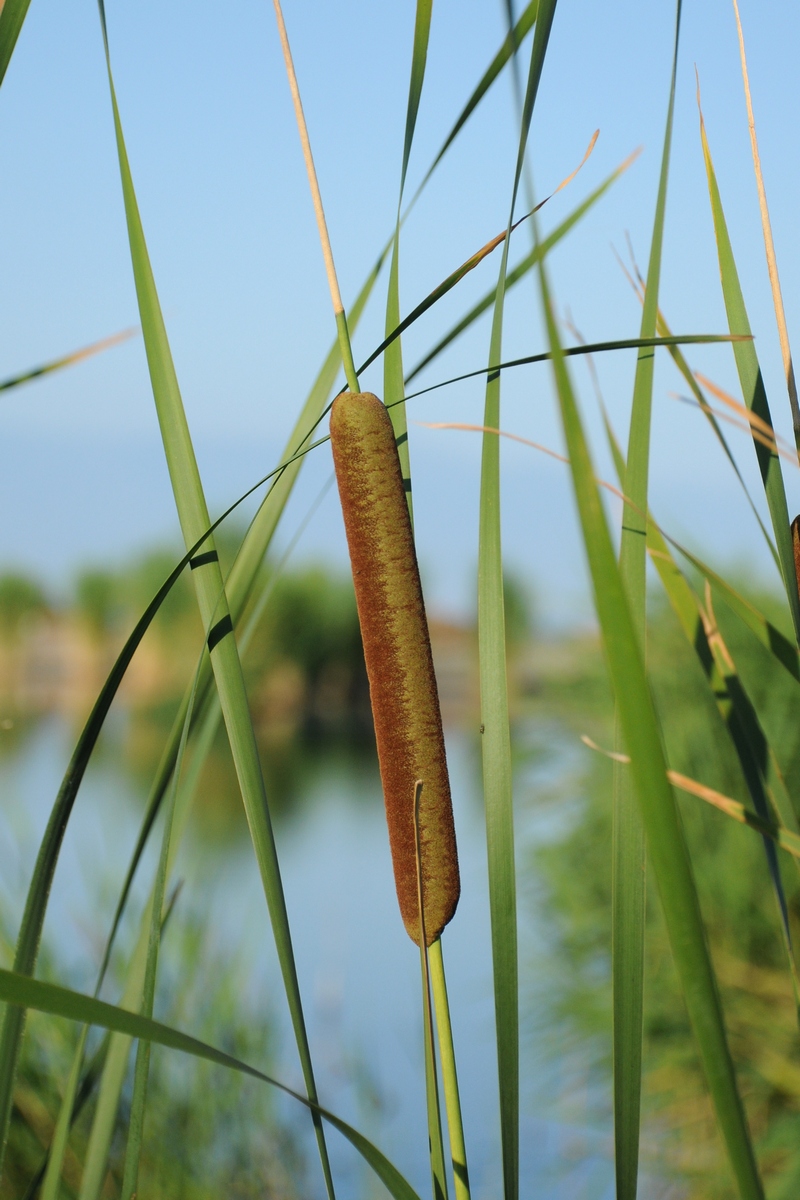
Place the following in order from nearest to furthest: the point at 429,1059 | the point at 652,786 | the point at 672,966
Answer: the point at 652,786
the point at 429,1059
the point at 672,966

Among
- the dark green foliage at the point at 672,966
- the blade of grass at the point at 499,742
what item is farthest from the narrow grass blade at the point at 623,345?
the dark green foliage at the point at 672,966

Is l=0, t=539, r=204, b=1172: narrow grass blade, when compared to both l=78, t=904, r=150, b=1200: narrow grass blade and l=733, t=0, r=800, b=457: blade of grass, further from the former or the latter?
l=733, t=0, r=800, b=457: blade of grass

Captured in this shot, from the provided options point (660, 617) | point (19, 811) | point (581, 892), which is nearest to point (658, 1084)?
point (581, 892)

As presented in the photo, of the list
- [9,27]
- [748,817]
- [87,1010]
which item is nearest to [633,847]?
[748,817]

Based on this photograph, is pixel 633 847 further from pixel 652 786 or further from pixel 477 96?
pixel 477 96

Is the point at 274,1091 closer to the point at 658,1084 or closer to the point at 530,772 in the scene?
the point at 658,1084

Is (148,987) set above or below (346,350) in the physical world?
below
